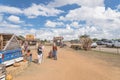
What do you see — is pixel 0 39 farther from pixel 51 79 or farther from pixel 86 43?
pixel 86 43

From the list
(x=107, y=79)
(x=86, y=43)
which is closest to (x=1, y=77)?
(x=107, y=79)

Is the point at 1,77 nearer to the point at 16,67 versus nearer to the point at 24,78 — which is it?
the point at 24,78

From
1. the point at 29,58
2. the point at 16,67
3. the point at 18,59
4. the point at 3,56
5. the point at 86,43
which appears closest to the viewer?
the point at 3,56

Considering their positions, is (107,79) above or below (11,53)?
below

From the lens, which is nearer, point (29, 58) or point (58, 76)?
point (58, 76)

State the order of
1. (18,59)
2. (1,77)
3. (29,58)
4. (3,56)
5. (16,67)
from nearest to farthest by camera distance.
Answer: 1. (1,77)
2. (3,56)
3. (16,67)
4. (18,59)
5. (29,58)

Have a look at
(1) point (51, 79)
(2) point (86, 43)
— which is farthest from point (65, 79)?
(2) point (86, 43)

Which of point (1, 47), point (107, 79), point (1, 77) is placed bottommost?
point (107, 79)

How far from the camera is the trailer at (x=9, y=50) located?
42.5ft

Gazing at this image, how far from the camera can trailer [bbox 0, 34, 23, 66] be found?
13.0 metres

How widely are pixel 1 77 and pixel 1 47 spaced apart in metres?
5.07

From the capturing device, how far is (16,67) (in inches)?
527

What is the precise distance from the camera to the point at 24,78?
39.5 ft

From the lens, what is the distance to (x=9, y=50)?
1387cm
